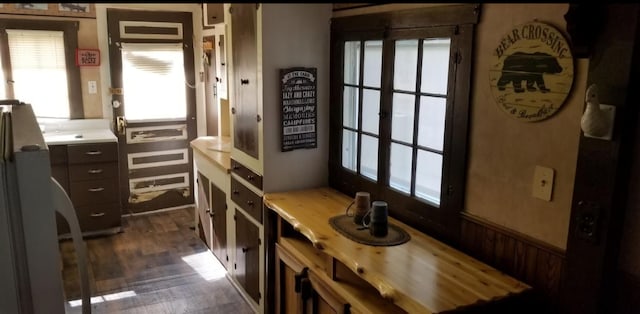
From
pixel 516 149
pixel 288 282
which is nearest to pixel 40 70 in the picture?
pixel 288 282

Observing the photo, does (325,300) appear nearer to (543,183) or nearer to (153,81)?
(543,183)

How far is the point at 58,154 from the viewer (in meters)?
4.32

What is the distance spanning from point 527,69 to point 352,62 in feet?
3.96

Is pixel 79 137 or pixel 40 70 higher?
pixel 40 70

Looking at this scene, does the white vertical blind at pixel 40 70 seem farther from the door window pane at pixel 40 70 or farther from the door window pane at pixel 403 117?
the door window pane at pixel 403 117

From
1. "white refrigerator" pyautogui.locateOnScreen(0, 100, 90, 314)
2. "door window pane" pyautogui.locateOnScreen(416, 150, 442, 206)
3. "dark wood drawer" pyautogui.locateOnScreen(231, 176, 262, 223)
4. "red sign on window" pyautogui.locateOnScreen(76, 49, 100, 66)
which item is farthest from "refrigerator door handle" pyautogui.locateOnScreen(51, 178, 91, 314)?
"red sign on window" pyautogui.locateOnScreen(76, 49, 100, 66)

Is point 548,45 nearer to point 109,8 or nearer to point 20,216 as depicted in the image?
point 20,216

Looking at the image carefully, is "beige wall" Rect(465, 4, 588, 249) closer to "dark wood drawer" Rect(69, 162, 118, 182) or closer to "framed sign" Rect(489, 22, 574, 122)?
"framed sign" Rect(489, 22, 574, 122)

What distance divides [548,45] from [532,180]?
0.49 meters

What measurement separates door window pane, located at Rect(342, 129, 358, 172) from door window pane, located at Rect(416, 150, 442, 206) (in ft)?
1.91

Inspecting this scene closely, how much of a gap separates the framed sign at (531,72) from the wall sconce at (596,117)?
0.47 ft

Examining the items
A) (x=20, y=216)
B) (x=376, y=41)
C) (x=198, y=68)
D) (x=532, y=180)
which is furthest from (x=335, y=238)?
(x=198, y=68)

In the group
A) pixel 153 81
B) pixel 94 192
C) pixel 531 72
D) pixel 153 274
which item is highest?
pixel 531 72

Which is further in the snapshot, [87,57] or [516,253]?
[87,57]
